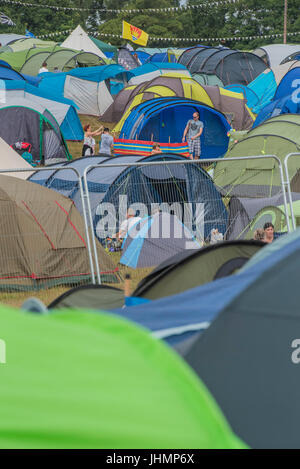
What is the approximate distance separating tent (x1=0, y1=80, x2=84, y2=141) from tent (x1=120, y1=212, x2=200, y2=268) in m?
9.09

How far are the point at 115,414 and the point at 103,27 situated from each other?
58520 millimetres

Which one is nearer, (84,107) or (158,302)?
(158,302)

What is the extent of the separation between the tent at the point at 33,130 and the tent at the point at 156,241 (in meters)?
8.43

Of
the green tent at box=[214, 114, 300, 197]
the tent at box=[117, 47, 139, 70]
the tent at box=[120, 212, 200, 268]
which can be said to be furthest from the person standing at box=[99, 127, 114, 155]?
the tent at box=[117, 47, 139, 70]

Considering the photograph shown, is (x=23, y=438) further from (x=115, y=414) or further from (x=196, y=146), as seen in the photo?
(x=196, y=146)

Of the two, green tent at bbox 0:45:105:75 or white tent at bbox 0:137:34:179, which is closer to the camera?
white tent at bbox 0:137:34:179

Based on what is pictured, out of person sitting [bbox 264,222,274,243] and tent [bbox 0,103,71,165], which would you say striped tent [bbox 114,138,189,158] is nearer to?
tent [bbox 0,103,71,165]

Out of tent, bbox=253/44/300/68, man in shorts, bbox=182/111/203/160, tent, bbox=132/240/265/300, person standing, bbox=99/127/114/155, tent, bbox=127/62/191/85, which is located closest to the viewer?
tent, bbox=132/240/265/300

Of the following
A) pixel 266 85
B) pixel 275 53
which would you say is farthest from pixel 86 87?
pixel 275 53

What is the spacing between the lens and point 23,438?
81.4 inches

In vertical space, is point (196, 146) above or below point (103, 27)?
below

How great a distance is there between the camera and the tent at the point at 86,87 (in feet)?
81.8

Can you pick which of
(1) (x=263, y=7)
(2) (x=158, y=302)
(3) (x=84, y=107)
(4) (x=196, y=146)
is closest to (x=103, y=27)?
(1) (x=263, y=7)

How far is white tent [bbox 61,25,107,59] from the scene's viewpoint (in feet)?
125
